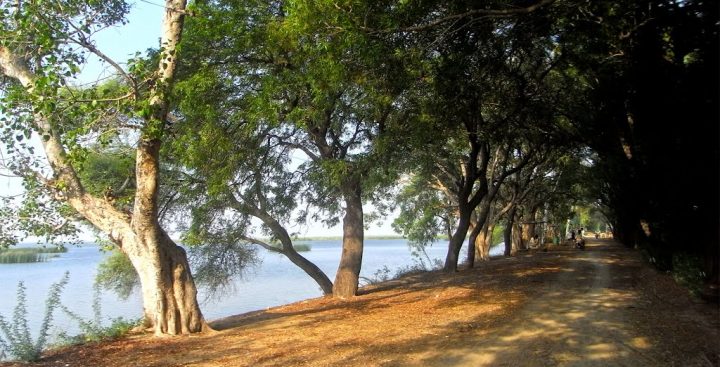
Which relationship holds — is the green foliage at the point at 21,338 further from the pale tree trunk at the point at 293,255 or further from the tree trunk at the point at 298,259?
the tree trunk at the point at 298,259

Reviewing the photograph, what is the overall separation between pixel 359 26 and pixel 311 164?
716 cm

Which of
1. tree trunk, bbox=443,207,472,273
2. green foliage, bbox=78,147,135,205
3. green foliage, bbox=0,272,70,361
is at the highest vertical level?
green foliage, bbox=78,147,135,205

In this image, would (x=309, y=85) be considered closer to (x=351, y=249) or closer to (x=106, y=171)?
(x=351, y=249)

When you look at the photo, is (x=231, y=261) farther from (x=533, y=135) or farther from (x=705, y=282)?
(x=705, y=282)

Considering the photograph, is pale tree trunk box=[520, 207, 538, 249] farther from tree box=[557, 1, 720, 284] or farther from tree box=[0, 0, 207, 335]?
tree box=[0, 0, 207, 335]

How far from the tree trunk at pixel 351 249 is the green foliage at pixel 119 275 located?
8495mm

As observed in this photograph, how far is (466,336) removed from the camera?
8172 mm

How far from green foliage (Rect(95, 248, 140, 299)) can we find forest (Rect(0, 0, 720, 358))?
332 centimetres

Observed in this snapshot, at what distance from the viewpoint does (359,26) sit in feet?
29.1

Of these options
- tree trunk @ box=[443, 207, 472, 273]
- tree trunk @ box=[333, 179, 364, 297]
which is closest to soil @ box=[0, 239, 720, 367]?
tree trunk @ box=[333, 179, 364, 297]

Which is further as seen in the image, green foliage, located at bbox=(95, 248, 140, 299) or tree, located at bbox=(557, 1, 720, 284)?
green foliage, located at bbox=(95, 248, 140, 299)

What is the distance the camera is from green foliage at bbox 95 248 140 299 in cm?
1909

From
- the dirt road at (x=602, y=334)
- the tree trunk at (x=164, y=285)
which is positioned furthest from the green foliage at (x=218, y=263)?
the dirt road at (x=602, y=334)

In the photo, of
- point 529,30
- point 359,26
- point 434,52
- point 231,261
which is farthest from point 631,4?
point 231,261
